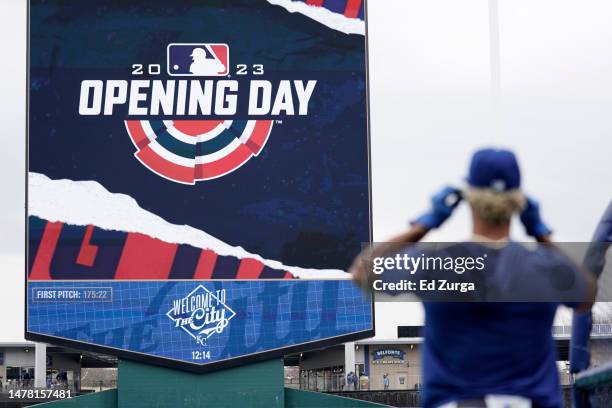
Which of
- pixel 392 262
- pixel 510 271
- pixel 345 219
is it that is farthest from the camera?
pixel 345 219

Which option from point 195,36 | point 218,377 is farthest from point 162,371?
point 195,36

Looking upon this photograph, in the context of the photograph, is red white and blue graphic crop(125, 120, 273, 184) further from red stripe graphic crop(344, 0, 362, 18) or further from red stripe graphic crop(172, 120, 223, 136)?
red stripe graphic crop(344, 0, 362, 18)

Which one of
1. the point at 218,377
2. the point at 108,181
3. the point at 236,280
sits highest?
the point at 108,181

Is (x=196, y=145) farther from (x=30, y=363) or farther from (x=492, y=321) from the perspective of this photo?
(x=30, y=363)

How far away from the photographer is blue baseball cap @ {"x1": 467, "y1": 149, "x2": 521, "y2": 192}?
2.88 m

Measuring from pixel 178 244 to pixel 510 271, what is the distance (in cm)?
2189

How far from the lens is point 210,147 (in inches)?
980

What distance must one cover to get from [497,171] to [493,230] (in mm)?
147

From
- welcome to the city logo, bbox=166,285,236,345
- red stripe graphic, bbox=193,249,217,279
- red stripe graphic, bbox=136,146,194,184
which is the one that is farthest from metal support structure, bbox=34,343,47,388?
red stripe graphic, bbox=136,146,194,184

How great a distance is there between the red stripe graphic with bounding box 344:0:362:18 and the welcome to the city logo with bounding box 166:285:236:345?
6486 mm

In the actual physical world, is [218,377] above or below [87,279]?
below

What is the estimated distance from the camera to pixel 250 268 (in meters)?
24.6

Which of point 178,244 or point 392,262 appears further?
point 178,244

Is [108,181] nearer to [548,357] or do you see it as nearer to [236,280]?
[236,280]
